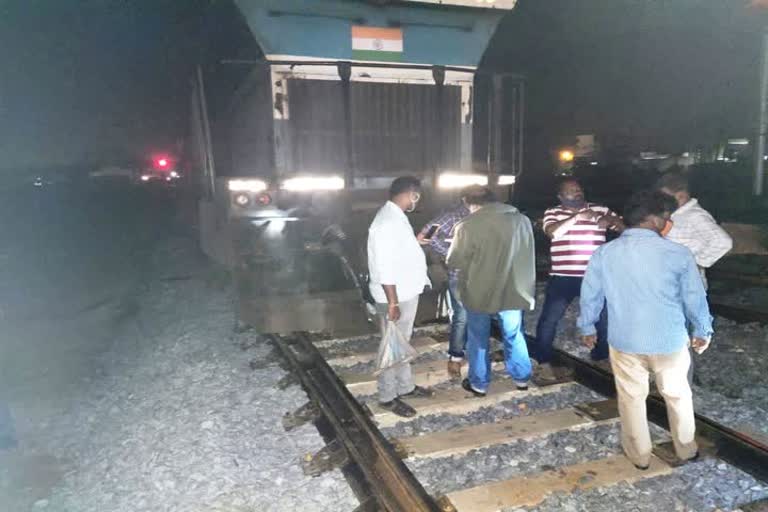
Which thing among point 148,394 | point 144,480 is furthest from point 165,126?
point 144,480

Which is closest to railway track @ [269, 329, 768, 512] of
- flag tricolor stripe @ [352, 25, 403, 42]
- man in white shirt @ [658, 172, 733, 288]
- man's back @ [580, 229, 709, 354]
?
man's back @ [580, 229, 709, 354]

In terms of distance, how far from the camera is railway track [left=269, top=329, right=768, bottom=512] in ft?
9.96

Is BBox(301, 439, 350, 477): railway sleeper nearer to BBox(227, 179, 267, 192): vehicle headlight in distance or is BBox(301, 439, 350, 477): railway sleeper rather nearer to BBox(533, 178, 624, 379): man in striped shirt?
BBox(533, 178, 624, 379): man in striped shirt

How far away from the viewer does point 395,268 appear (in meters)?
3.85

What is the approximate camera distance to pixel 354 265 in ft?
20.1

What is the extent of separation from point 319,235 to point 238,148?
7.05ft

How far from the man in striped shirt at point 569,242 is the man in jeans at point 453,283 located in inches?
26.7

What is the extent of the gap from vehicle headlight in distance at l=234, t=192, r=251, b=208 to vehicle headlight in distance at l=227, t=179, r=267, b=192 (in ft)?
0.13

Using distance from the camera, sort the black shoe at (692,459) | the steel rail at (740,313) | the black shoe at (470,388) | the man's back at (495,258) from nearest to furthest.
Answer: the black shoe at (692,459)
the man's back at (495,258)
the black shoe at (470,388)
the steel rail at (740,313)

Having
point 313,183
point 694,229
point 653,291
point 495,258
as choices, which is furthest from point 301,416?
point 694,229

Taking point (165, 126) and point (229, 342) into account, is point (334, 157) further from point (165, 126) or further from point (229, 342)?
point (165, 126)

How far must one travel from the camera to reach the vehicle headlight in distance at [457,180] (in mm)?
6484

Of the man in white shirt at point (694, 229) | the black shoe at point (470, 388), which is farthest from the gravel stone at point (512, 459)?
the man in white shirt at point (694, 229)

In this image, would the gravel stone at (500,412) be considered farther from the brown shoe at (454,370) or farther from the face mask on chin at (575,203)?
the face mask on chin at (575,203)
